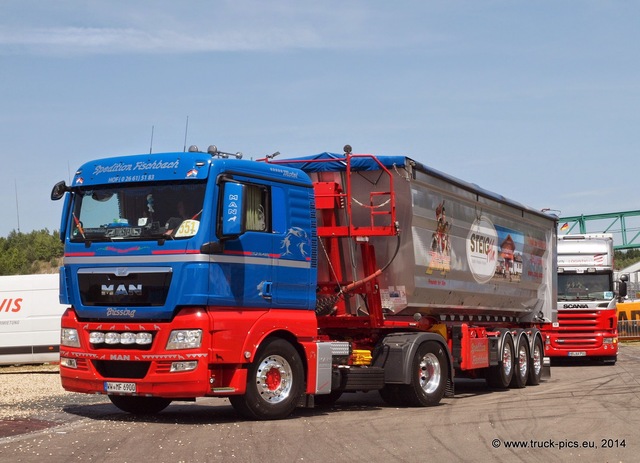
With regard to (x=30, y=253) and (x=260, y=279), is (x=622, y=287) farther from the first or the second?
(x=30, y=253)

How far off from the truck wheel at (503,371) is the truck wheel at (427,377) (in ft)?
11.1

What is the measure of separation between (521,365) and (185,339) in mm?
10237

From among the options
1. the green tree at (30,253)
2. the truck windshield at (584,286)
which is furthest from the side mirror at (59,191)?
the green tree at (30,253)

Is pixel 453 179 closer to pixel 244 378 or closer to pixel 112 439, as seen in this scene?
pixel 244 378

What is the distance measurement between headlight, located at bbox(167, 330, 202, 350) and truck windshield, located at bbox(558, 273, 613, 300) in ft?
61.6

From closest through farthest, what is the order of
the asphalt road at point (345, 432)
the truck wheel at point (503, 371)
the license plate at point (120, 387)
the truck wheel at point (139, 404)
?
the asphalt road at point (345, 432) → the license plate at point (120, 387) → the truck wheel at point (139, 404) → the truck wheel at point (503, 371)

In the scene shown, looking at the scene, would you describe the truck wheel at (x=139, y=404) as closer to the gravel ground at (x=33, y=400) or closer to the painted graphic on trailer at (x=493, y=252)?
the gravel ground at (x=33, y=400)

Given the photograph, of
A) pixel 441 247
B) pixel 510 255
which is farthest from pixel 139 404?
pixel 510 255

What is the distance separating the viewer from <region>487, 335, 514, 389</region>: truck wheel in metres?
18.8

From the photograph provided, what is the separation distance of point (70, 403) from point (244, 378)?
5.22 metres

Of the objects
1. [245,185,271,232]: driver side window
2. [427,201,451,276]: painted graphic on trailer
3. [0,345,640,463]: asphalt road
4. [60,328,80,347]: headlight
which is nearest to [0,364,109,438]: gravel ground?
[0,345,640,463]: asphalt road

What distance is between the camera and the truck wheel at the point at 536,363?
67.5ft

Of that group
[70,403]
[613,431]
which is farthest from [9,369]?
[613,431]

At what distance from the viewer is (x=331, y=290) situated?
1469 centimetres
